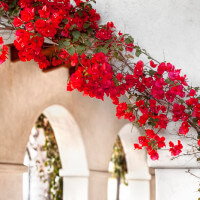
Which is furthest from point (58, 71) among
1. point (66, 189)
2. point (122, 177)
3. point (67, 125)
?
point (122, 177)

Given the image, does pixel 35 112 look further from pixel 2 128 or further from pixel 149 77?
pixel 149 77

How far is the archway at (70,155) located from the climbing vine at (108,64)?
2.99m

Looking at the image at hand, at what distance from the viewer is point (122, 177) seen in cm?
966

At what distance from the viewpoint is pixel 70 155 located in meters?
5.87

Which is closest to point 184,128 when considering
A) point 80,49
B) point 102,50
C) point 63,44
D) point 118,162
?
point 102,50

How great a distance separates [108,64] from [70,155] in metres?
3.60

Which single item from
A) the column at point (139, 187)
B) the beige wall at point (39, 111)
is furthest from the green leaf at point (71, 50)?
the column at point (139, 187)

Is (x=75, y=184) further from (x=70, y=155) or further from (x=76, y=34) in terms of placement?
(x=76, y=34)

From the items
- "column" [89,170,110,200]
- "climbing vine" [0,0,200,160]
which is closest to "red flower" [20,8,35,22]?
"climbing vine" [0,0,200,160]

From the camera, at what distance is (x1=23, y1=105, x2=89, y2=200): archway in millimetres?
5641

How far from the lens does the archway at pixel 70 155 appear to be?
5641mm

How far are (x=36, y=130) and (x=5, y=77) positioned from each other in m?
2.12

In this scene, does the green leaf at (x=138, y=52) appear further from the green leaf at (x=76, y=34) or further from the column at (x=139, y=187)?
the column at (x=139, y=187)

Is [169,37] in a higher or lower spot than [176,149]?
higher
